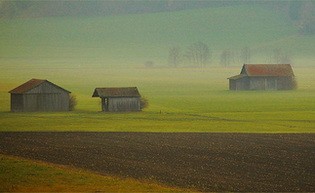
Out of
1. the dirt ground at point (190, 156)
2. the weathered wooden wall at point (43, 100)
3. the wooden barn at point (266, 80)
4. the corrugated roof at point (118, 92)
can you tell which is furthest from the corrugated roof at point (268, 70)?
the dirt ground at point (190, 156)

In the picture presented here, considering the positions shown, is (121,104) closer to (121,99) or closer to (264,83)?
(121,99)

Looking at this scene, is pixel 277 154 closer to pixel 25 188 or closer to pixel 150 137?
pixel 150 137

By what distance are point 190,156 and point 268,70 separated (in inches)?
2941

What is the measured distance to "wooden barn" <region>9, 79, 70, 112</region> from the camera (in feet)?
253

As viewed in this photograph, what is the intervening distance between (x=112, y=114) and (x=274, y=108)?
1628 centimetres

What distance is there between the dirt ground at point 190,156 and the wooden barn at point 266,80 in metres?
61.3

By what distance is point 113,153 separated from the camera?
44.6m

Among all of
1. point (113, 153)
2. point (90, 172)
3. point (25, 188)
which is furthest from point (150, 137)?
point (25, 188)

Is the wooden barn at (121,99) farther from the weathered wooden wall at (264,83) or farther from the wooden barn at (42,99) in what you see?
the weathered wooden wall at (264,83)

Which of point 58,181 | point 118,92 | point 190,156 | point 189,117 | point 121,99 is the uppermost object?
point 118,92

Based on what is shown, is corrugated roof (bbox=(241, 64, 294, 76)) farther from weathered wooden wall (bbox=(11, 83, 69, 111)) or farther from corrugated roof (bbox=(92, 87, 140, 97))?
→ weathered wooden wall (bbox=(11, 83, 69, 111))

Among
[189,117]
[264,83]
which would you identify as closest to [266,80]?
[264,83]

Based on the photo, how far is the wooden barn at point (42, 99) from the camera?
77062 millimetres

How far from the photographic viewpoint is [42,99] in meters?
77.6
